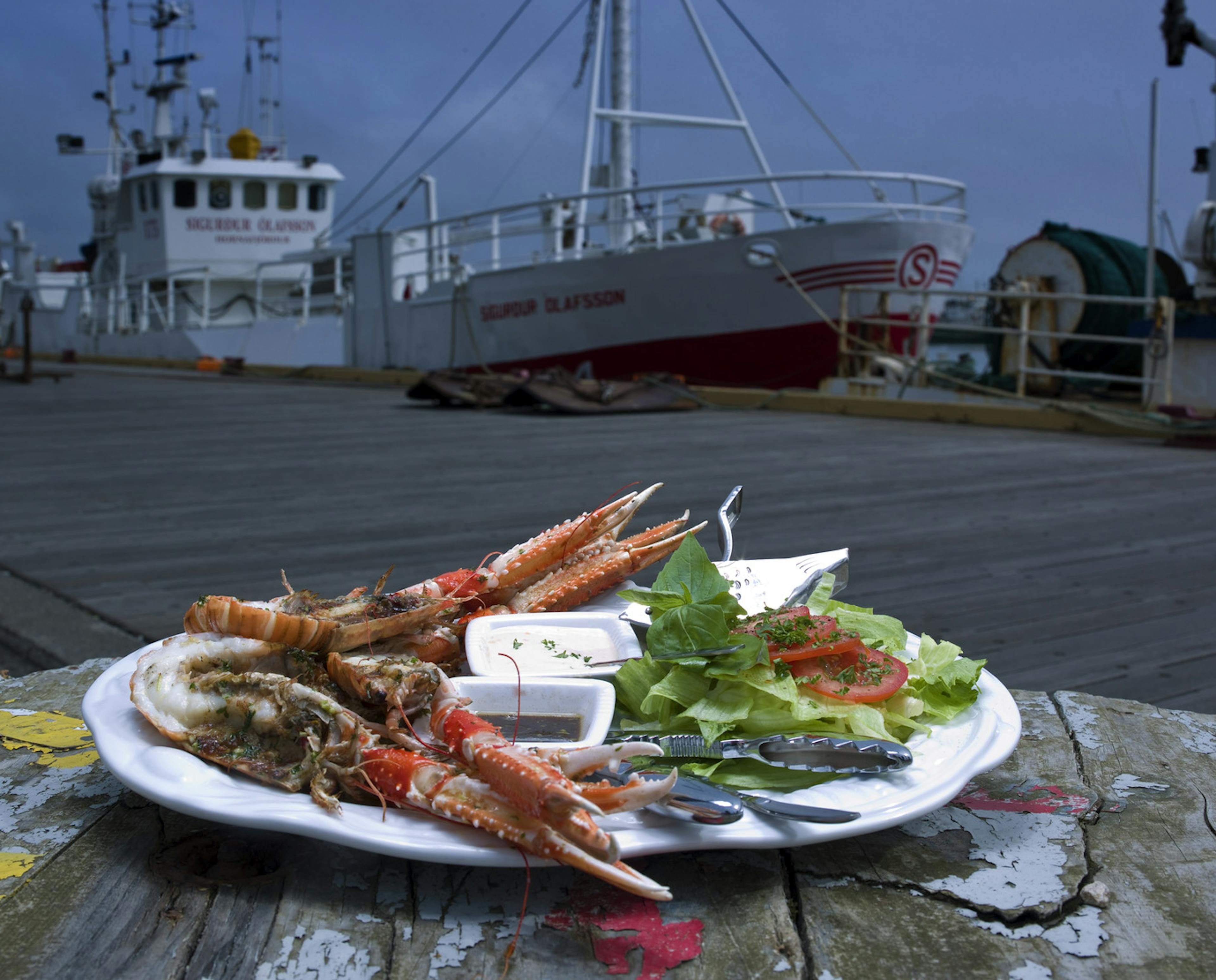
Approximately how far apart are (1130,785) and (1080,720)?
0.23 metres

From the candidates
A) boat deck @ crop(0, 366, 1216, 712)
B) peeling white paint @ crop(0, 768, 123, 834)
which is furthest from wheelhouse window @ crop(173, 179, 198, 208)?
peeling white paint @ crop(0, 768, 123, 834)

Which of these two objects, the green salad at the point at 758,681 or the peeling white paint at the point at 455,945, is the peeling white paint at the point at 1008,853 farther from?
the peeling white paint at the point at 455,945

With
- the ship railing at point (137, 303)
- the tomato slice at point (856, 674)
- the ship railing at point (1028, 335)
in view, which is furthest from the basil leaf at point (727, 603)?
the ship railing at point (137, 303)

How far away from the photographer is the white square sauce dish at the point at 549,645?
134cm

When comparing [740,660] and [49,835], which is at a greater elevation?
[740,660]

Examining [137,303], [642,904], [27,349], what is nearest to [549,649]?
[642,904]

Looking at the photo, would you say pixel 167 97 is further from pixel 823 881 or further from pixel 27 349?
pixel 823 881

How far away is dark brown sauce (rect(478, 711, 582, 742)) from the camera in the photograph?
118 cm

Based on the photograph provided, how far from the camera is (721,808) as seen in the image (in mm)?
930

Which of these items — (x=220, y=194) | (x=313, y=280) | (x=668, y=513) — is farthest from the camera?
(x=220, y=194)

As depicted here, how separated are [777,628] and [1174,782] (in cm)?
50

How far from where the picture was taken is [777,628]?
1232mm

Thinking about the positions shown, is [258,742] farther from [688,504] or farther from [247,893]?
[688,504]

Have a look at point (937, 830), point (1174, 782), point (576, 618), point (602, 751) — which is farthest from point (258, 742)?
point (1174, 782)
